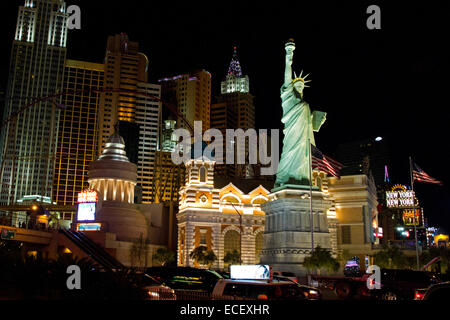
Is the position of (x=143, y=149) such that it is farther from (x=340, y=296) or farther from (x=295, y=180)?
(x=340, y=296)

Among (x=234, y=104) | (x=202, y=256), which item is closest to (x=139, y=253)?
(x=202, y=256)

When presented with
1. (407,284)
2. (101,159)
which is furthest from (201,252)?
(407,284)

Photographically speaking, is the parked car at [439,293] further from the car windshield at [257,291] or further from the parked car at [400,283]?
the parked car at [400,283]

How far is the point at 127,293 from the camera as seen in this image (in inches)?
649

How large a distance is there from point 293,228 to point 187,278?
27601 millimetres

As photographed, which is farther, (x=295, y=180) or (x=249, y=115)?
(x=249, y=115)

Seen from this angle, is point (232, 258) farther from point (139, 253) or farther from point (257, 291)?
point (257, 291)

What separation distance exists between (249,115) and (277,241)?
120m

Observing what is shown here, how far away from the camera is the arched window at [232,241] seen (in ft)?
229

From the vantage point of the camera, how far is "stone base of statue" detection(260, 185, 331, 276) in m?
53.4

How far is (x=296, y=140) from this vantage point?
57906 millimetres

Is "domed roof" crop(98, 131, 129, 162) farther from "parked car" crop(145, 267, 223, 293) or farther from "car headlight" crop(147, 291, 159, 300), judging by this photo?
"car headlight" crop(147, 291, 159, 300)

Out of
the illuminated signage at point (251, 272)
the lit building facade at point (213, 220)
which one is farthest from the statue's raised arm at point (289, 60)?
the illuminated signage at point (251, 272)

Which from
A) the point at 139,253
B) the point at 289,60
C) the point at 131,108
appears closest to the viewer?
the point at 289,60
